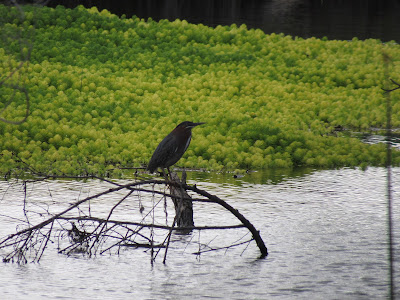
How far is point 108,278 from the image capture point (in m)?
6.27

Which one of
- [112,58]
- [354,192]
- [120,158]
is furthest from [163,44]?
[354,192]

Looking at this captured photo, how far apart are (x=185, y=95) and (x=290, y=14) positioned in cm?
1671

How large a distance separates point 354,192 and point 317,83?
6.13m

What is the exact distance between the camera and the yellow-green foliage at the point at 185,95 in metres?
10.6

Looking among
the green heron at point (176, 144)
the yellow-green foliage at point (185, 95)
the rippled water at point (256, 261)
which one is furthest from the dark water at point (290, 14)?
the green heron at point (176, 144)

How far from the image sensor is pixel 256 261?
677 centimetres

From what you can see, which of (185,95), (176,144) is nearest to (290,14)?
(185,95)

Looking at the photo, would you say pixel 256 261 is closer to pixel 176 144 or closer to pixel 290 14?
pixel 176 144

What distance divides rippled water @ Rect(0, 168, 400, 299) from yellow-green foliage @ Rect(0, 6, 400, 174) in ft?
4.86

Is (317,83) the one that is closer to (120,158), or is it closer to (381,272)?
(120,158)

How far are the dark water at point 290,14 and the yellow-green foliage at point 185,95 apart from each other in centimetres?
528

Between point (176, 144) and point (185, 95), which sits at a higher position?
point (185, 95)

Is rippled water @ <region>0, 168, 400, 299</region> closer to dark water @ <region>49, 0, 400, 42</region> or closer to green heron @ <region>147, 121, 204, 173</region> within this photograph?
green heron @ <region>147, 121, 204, 173</region>

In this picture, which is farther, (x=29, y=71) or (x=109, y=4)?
(x=109, y=4)
